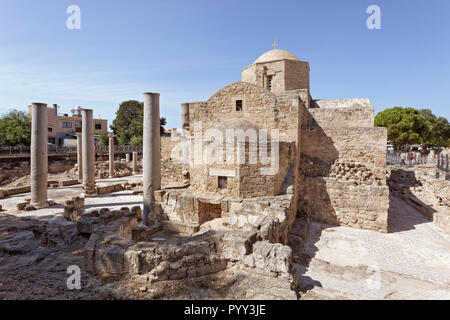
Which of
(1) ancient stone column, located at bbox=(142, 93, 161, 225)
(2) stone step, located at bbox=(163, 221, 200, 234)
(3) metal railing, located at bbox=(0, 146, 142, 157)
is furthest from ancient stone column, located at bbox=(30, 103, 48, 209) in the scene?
(3) metal railing, located at bbox=(0, 146, 142, 157)

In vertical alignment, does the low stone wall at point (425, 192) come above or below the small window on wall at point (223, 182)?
below

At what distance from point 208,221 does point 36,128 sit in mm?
8783

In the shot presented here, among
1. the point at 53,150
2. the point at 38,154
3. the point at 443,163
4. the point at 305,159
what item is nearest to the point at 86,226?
the point at 38,154

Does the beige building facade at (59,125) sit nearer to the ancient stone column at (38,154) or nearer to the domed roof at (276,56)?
the ancient stone column at (38,154)

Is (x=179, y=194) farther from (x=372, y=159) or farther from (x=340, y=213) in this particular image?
(x=372, y=159)

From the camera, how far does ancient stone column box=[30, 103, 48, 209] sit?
10898 millimetres

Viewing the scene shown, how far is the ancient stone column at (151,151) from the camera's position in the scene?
912 centimetres

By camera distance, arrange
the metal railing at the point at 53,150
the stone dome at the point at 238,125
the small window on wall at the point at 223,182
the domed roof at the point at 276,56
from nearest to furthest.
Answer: the small window on wall at the point at 223,182 < the stone dome at the point at 238,125 < the domed roof at the point at 276,56 < the metal railing at the point at 53,150

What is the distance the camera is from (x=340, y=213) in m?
9.93

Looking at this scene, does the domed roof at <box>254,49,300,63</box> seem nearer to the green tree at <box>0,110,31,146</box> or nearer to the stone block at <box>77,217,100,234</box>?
the stone block at <box>77,217,100,234</box>

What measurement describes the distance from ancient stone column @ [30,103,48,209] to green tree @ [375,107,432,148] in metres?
32.2

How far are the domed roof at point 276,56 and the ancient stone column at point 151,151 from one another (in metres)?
9.49

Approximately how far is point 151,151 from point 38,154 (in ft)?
19.3

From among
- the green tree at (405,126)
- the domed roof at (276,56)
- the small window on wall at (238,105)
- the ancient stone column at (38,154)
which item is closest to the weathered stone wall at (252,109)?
the small window on wall at (238,105)
